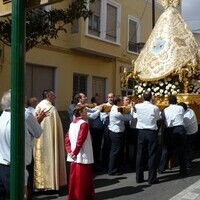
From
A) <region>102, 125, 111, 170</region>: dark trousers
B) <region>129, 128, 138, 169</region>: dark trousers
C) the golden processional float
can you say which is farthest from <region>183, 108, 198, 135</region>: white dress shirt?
<region>102, 125, 111, 170</region>: dark trousers

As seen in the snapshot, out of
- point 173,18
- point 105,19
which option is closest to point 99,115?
point 173,18

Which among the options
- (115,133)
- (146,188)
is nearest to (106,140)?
(115,133)

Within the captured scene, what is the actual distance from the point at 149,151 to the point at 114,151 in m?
0.90

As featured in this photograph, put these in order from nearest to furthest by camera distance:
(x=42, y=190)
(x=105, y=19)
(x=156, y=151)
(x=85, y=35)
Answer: (x=42, y=190) → (x=156, y=151) → (x=85, y=35) → (x=105, y=19)

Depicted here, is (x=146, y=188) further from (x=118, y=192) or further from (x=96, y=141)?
(x=96, y=141)

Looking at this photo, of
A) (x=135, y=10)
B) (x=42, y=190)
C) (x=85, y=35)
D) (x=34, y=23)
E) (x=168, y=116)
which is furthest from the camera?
(x=135, y=10)

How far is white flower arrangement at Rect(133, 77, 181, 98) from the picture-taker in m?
9.96

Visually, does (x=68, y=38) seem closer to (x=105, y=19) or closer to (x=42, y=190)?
(x=105, y=19)

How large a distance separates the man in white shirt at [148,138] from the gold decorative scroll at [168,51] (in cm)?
259

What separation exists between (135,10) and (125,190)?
612 inches

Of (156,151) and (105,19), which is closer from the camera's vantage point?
(156,151)

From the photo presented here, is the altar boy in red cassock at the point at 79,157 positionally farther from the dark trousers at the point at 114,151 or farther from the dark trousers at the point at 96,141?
the dark trousers at the point at 96,141

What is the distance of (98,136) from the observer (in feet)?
29.5

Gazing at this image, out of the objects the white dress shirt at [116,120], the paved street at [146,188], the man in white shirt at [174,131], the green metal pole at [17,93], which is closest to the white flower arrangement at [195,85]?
the man in white shirt at [174,131]
